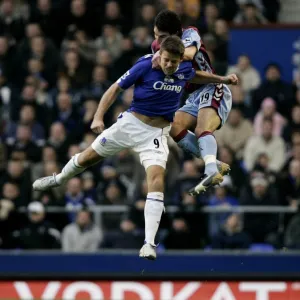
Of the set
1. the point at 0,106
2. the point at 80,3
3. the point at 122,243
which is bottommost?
the point at 122,243

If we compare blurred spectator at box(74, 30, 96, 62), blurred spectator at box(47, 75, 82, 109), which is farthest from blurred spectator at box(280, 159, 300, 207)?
blurred spectator at box(74, 30, 96, 62)

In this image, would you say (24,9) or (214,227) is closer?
(214,227)

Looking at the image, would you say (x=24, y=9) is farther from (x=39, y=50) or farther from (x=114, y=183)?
(x=114, y=183)

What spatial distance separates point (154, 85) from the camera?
13.1 meters

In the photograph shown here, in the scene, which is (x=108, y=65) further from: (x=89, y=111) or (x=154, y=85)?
(x=154, y=85)

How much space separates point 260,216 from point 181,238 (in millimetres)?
1082

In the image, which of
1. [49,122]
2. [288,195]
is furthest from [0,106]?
[288,195]

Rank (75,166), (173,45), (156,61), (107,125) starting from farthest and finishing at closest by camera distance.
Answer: (107,125) < (75,166) < (156,61) < (173,45)

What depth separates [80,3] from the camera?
21.1 meters

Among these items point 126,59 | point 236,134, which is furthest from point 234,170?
point 126,59

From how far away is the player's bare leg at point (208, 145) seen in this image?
12836 millimetres

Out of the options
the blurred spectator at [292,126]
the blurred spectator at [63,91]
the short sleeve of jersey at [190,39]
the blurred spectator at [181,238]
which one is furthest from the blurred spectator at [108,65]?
the short sleeve of jersey at [190,39]

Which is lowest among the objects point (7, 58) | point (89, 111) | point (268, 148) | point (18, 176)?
point (18, 176)

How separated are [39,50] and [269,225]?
501cm
